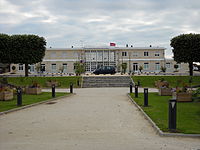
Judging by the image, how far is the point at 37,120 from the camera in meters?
9.06

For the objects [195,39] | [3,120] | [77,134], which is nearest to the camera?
[77,134]

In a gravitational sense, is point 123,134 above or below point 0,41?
below

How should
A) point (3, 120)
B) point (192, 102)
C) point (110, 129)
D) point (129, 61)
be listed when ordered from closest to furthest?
1. point (110, 129)
2. point (3, 120)
3. point (192, 102)
4. point (129, 61)

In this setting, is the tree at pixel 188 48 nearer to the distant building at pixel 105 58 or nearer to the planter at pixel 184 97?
the distant building at pixel 105 58

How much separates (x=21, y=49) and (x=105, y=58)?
24.7 metres

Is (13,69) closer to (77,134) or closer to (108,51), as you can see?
(108,51)

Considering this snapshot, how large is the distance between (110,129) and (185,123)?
98.3 inches

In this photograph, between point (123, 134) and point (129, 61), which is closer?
point (123, 134)

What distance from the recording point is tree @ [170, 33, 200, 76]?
3831 centimetres

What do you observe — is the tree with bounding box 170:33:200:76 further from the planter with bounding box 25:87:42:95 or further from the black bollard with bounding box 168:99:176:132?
the black bollard with bounding box 168:99:176:132

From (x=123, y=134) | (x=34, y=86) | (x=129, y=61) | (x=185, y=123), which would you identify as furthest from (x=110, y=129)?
(x=129, y=61)

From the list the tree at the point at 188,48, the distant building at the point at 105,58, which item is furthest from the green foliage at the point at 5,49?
the tree at the point at 188,48

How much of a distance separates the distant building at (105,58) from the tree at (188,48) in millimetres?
20562

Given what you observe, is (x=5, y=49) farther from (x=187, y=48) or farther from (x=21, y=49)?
(x=187, y=48)
